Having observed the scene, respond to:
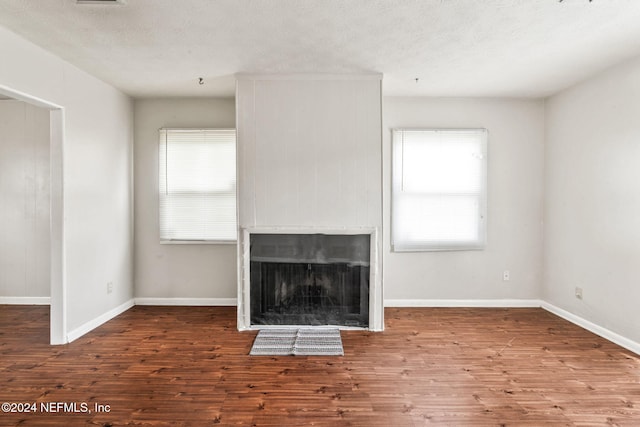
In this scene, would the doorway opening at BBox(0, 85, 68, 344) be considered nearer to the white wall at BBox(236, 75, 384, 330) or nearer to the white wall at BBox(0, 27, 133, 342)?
the white wall at BBox(0, 27, 133, 342)

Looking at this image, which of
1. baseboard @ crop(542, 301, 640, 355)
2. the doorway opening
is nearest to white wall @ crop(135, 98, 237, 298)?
the doorway opening

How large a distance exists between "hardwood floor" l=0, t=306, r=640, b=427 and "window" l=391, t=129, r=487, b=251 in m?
1.15

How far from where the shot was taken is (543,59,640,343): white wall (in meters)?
3.35

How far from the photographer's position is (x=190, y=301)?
471 centimetres

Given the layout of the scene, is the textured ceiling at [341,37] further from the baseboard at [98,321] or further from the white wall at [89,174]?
the baseboard at [98,321]

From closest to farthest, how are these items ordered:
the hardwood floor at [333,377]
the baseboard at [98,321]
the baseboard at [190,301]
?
the hardwood floor at [333,377] → the baseboard at [98,321] → the baseboard at [190,301]

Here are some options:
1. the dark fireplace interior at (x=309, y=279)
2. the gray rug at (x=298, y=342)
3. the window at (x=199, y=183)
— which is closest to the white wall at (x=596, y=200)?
the dark fireplace interior at (x=309, y=279)

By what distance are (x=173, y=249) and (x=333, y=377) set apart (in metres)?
2.90

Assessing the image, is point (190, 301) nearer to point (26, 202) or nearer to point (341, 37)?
point (26, 202)

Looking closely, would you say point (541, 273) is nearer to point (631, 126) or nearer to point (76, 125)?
point (631, 126)

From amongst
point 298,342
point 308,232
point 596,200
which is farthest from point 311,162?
point 596,200

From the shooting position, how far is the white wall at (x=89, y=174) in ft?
10.2

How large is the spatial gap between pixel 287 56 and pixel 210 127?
1760 mm

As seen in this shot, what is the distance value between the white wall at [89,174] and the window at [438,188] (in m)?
3.33
